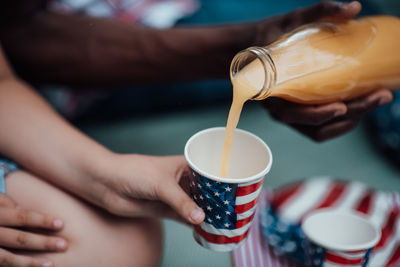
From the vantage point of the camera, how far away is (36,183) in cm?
66

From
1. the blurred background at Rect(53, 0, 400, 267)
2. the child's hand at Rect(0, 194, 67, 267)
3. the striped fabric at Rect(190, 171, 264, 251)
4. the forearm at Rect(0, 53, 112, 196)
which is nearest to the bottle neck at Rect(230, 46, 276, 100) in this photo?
the striped fabric at Rect(190, 171, 264, 251)

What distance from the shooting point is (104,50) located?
0.97m

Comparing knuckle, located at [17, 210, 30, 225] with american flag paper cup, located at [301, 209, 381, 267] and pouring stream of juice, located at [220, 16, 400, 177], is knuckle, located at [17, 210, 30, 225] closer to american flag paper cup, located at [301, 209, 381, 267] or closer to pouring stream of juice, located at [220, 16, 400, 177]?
pouring stream of juice, located at [220, 16, 400, 177]

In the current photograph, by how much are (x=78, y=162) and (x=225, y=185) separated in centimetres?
29

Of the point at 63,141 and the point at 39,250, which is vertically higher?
the point at 63,141

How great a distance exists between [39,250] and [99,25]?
1.92 feet

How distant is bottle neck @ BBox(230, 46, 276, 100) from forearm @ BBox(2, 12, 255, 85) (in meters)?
0.38

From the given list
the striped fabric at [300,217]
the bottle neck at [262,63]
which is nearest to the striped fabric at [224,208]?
the bottle neck at [262,63]

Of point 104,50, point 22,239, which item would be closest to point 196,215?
point 22,239

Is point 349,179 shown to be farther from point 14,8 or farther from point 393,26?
point 14,8

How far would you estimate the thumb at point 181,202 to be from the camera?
1.70 feet

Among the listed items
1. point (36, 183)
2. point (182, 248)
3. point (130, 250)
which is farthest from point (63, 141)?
point (182, 248)

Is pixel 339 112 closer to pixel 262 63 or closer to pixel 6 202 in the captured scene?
pixel 262 63

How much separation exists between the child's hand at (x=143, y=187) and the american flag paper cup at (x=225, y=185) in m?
0.03
